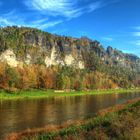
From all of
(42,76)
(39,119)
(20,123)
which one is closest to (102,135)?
(20,123)

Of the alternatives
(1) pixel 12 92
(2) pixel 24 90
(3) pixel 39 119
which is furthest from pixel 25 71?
(3) pixel 39 119

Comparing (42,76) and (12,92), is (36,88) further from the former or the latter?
(12,92)

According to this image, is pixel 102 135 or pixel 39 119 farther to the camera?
pixel 39 119

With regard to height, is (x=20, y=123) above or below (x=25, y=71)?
below

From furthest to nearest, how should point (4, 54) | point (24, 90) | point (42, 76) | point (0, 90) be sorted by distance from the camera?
point (4, 54)
point (42, 76)
point (24, 90)
point (0, 90)

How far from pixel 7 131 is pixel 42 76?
4251 inches

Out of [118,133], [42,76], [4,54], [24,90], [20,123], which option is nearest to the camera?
[118,133]

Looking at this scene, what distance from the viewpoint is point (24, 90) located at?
121312 mm

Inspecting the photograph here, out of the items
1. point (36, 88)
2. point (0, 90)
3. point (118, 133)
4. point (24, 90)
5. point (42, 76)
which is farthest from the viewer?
point (42, 76)

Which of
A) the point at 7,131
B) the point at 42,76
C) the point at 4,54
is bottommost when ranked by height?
the point at 7,131

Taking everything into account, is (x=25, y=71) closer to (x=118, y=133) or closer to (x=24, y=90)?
(x=24, y=90)

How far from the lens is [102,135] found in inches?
848

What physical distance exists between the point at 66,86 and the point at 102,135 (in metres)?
133

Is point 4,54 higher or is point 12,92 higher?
point 4,54
